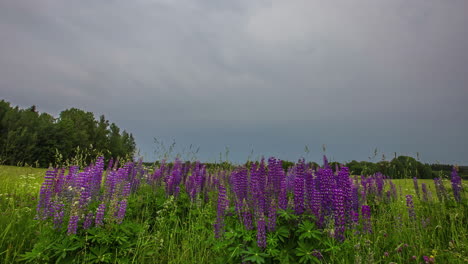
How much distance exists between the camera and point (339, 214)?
3752 mm

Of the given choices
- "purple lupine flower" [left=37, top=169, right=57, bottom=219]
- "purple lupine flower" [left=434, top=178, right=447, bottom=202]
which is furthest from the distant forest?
"purple lupine flower" [left=434, top=178, right=447, bottom=202]

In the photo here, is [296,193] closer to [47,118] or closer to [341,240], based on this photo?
[341,240]

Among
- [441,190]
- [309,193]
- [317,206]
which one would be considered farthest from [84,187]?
[441,190]

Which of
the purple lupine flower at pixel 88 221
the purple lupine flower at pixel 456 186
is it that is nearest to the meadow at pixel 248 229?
the purple lupine flower at pixel 88 221

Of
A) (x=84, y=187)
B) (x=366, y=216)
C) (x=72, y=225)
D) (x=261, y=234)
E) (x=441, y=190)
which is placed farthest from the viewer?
(x=441, y=190)

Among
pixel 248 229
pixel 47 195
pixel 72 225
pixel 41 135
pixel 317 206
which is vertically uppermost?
pixel 41 135

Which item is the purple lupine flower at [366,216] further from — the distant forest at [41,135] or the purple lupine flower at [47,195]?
the distant forest at [41,135]

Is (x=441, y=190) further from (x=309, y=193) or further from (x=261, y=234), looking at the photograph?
(x=261, y=234)

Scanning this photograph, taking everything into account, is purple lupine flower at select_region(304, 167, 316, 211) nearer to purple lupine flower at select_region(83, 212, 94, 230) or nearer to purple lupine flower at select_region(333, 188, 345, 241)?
purple lupine flower at select_region(333, 188, 345, 241)

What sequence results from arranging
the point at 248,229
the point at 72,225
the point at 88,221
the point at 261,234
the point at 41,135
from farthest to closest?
the point at 41,135 → the point at 88,221 → the point at 72,225 → the point at 248,229 → the point at 261,234

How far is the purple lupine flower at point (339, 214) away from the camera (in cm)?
372

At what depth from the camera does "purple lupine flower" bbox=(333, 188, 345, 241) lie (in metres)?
3.72

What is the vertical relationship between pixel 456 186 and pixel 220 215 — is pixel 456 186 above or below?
above

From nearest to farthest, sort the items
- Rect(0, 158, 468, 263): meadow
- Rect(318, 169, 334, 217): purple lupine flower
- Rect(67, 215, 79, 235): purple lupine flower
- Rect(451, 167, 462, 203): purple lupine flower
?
Rect(0, 158, 468, 263): meadow
Rect(318, 169, 334, 217): purple lupine flower
Rect(67, 215, 79, 235): purple lupine flower
Rect(451, 167, 462, 203): purple lupine flower
